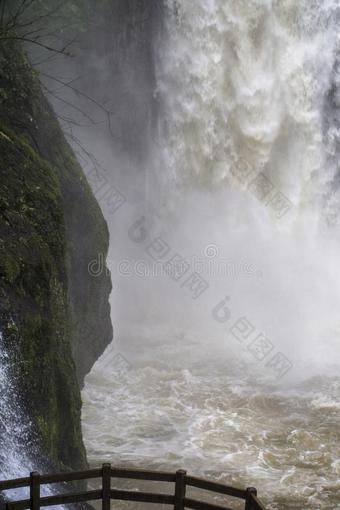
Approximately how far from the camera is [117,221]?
1661 cm

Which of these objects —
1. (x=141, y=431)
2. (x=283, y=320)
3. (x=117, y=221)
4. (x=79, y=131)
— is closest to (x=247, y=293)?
(x=283, y=320)

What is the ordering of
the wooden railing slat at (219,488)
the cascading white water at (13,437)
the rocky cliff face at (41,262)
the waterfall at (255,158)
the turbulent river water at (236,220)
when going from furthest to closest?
the waterfall at (255,158) < the turbulent river water at (236,220) < the rocky cliff face at (41,262) < the cascading white water at (13,437) < the wooden railing slat at (219,488)

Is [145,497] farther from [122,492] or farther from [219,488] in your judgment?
[219,488]

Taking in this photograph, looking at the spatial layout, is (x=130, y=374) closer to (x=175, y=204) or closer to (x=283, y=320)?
(x=283, y=320)

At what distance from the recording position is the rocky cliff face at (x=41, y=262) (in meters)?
4.89

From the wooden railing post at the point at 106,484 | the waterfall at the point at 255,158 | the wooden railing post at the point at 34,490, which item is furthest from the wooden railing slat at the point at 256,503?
the waterfall at the point at 255,158

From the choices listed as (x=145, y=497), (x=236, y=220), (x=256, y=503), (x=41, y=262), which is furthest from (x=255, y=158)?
(x=256, y=503)

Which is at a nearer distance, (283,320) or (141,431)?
(141,431)

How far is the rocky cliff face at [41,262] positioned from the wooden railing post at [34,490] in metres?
1.01

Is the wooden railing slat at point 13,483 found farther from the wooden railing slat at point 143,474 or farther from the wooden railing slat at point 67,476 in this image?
the wooden railing slat at point 143,474

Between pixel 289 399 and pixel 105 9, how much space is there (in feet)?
36.8

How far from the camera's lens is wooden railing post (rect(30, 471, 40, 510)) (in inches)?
144

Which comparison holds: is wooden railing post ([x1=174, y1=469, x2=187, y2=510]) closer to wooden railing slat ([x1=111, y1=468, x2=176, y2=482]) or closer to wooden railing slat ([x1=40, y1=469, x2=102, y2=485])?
wooden railing slat ([x1=111, y1=468, x2=176, y2=482])

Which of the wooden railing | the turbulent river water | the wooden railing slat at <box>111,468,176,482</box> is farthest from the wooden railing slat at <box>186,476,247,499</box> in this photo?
the turbulent river water
